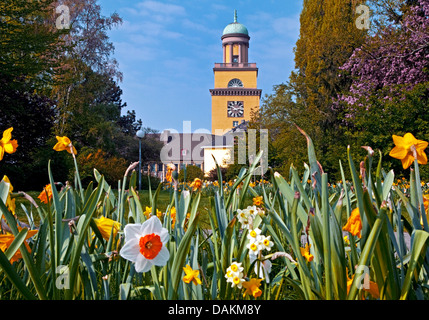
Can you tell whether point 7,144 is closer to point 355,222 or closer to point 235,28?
point 355,222

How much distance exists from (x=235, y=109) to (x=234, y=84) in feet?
14.2

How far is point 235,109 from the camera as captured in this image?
49125mm

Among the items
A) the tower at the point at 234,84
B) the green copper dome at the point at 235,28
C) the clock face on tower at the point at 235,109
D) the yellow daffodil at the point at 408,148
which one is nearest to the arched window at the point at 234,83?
the tower at the point at 234,84

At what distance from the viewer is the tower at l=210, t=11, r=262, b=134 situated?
48.6m

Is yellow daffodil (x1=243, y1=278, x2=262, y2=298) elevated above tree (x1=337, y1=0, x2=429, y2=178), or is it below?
below

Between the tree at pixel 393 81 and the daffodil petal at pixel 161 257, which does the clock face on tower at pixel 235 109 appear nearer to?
the tree at pixel 393 81

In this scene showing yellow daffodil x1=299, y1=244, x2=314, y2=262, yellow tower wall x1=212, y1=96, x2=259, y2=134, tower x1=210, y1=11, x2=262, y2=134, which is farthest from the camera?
tower x1=210, y1=11, x2=262, y2=134

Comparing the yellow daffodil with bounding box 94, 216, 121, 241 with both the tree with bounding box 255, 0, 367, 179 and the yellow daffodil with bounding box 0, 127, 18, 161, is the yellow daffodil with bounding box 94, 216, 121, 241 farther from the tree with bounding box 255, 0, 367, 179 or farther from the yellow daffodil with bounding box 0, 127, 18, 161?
the tree with bounding box 255, 0, 367, 179

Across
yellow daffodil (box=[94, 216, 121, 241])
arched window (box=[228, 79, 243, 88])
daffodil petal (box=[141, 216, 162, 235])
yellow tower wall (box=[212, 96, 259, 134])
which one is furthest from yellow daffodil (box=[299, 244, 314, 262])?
arched window (box=[228, 79, 243, 88])

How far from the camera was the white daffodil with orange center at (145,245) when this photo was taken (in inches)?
33.7

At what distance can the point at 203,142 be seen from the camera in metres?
45.1
